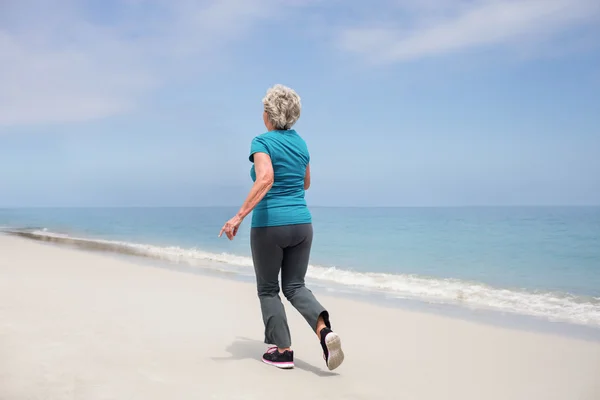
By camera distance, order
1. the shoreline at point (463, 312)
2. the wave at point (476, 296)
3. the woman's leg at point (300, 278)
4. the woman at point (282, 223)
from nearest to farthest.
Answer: the woman at point (282, 223), the woman's leg at point (300, 278), the shoreline at point (463, 312), the wave at point (476, 296)

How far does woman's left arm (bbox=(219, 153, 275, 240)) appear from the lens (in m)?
3.36

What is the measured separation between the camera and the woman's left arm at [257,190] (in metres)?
3.36

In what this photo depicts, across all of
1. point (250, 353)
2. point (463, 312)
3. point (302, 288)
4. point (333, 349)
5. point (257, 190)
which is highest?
A: point (257, 190)

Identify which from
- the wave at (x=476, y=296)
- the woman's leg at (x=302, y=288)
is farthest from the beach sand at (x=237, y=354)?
the wave at (x=476, y=296)

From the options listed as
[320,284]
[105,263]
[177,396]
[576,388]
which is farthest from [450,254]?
[177,396]

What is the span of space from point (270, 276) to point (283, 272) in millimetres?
103

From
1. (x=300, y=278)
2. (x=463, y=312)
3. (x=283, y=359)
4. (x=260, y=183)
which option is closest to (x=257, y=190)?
(x=260, y=183)

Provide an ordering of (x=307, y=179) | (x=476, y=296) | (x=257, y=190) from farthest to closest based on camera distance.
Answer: (x=476, y=296)
(x=307, y=179)
(x=257, y=190)

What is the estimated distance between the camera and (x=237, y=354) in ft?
13.6

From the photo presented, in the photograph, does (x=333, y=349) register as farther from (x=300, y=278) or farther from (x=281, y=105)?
(x=281, y=105)

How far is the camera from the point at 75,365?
140 inches

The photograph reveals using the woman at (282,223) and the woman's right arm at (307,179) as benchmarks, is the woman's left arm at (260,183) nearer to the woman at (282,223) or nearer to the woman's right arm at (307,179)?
the woman at (282,223)

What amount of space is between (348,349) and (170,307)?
235 centimetres

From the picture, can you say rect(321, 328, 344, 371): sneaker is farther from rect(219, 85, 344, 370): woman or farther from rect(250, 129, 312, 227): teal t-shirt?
rect(250, 129, 312, 227): teal t-shirt
